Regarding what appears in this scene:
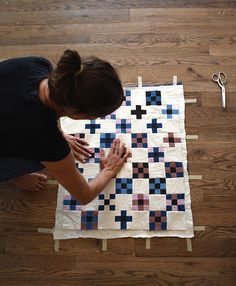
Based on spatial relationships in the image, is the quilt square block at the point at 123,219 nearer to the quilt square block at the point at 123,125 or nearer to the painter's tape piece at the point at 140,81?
the quilt square block at the point at 123,125

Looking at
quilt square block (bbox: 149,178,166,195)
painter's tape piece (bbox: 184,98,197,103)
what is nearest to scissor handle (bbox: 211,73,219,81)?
painter's tape piece (bbox: 184,98,197,103)

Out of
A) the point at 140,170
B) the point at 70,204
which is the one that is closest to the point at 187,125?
the point at 140,170

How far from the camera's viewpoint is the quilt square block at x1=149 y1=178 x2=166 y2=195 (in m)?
1.32

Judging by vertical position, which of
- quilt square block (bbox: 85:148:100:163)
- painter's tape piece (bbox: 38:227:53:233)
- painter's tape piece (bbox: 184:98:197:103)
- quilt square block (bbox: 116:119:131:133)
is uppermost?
painter's tape piece (bbox: 184:98:197:103)

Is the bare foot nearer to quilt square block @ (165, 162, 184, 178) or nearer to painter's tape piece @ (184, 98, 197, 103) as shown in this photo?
quilt square block @ (165, 162, 184, 178)

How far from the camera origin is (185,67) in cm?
155

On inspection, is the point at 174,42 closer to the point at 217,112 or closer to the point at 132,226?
the point at 217,112

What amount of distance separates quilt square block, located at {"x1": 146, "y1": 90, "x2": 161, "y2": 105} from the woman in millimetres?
570

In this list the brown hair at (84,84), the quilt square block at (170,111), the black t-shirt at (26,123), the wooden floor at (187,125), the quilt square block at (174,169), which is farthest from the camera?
the quilt square block at (170,111)

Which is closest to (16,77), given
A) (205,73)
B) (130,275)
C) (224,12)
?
(130,275)

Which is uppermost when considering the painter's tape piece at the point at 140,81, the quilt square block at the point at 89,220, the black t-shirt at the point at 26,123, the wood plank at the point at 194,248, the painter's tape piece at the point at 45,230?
the black t-shirt at the point at 26,123

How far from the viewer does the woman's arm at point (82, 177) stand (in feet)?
3.14

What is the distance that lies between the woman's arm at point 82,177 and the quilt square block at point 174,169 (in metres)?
0.19

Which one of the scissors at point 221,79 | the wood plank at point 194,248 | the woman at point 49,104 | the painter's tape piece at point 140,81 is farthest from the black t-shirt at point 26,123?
the scissors at point 221,79
